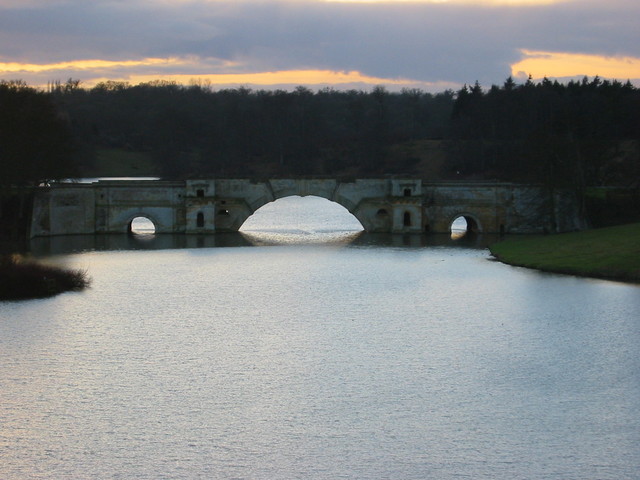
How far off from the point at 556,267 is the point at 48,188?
36.2 m

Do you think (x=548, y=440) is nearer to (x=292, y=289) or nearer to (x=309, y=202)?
(x=292, y=289)

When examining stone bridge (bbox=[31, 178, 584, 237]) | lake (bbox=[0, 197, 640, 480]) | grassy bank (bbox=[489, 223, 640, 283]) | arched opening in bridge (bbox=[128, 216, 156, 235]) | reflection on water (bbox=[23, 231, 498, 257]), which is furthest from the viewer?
arched opening in bridge (bbox=[128, 216, 156, 235])

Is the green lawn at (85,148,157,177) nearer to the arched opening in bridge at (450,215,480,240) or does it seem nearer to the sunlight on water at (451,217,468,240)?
the sunlight on water at (451,217,468,240)

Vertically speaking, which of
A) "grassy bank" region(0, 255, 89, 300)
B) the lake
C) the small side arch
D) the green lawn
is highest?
the green lawn

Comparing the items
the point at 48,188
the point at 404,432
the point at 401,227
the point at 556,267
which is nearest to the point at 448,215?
the point at 401,227

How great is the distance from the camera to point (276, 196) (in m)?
74.1

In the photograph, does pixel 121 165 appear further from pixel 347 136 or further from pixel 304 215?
pixel 304 215

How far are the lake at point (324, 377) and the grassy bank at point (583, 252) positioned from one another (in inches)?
84.1

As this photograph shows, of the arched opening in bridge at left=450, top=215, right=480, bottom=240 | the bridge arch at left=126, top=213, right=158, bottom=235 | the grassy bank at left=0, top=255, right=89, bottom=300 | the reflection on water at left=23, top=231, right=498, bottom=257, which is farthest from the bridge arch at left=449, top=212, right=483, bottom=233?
the grassy bank at left=0, top=255, right=89, bottom=300

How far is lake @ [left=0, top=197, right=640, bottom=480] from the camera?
23188mm

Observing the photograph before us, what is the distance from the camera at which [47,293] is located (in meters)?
44.5

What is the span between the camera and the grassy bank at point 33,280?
43731mm

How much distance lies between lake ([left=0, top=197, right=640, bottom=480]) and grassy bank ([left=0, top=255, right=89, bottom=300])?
4.94 ft

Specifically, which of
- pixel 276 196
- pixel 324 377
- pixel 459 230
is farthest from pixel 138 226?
pixel 324 377
